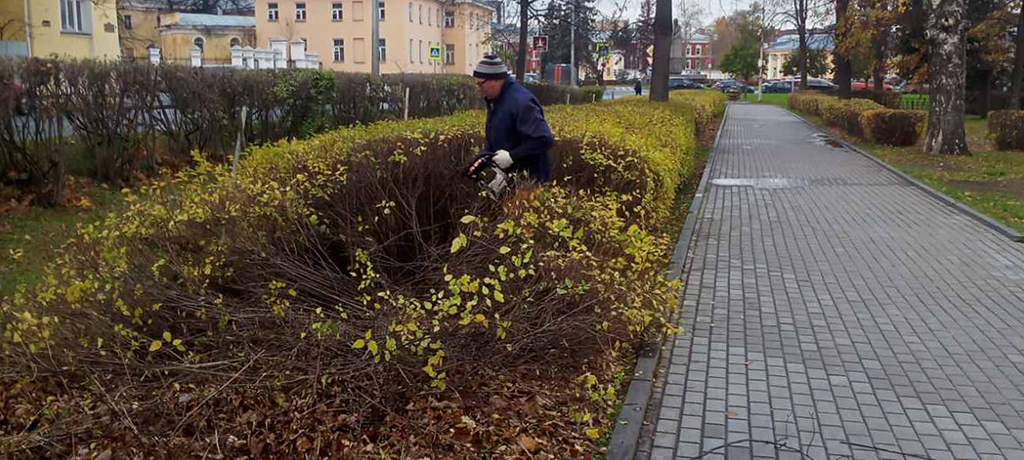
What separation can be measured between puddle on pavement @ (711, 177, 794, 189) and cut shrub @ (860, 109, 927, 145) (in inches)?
301

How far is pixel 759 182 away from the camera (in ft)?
49.8

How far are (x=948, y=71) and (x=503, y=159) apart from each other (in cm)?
1637

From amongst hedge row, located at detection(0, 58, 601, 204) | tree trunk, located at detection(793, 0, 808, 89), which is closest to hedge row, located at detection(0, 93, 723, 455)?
hedge row, located at detection(0, 58, 601, 204)

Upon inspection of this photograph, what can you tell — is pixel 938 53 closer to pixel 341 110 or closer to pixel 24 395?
pixel 341 110

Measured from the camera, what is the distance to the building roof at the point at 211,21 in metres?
67.1

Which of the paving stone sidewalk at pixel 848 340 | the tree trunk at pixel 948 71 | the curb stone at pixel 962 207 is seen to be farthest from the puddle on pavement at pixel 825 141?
the paving stone sidewalk at pixel 848 340

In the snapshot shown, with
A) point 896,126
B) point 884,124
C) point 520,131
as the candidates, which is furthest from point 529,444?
point 884,124

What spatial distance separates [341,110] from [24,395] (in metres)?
13.2

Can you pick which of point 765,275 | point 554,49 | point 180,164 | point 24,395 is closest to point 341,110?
point 180,164

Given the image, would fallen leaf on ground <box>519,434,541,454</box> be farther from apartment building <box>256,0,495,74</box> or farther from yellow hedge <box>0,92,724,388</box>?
apartment building <box>256,0,495,74</box>

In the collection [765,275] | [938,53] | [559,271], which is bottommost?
[765,275]

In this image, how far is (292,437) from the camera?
13.0ft

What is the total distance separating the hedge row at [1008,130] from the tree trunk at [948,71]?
1.93 metres

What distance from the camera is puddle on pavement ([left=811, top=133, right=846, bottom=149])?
76.1 feet
